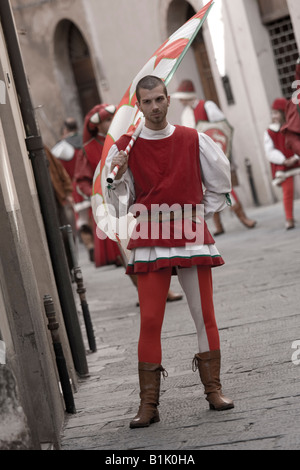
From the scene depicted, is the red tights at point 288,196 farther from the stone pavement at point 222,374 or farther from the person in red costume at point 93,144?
the person in red costume at point 93,144

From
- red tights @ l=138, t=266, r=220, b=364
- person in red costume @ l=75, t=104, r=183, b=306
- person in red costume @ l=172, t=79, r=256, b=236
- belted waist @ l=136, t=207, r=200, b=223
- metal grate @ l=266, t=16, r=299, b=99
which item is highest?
metal grate @ l=266, t=16, r=299, b=99

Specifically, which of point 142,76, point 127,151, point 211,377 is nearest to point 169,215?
point 127,151

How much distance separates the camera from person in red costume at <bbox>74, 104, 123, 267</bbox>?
11.1 m

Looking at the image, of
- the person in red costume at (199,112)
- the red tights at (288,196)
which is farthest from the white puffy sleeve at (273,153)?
the person in red costume at (199,112)

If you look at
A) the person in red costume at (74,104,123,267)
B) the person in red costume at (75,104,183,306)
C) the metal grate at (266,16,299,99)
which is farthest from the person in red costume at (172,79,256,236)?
the metal grate at (266,16,299,99)

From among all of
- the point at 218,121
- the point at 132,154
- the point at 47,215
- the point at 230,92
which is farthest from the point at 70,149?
the point at 132,154

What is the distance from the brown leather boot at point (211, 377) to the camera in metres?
6.12

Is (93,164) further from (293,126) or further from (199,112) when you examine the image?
(199,112)

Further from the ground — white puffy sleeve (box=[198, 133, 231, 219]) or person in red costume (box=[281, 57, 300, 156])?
person in red costume (box=[281, 57, 300, 156])

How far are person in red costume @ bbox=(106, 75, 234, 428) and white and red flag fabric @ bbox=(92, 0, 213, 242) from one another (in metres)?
0.61

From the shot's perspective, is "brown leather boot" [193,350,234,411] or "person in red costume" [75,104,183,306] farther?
"person in red costume" [75,104,183,306]

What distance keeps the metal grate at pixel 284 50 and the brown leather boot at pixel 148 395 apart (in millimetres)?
14386

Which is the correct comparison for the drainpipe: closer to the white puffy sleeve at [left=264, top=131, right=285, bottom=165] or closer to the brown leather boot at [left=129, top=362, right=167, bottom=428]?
the brown leather boot at [left=129, top=362, right=167, bottom=428]

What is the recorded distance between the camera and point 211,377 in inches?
243
